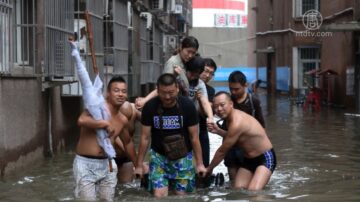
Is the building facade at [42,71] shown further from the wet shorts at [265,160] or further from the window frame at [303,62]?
the window frame at [303,62]

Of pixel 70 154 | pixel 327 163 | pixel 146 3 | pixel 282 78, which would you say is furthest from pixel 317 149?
pixel 282 78

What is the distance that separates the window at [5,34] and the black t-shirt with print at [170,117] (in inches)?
117

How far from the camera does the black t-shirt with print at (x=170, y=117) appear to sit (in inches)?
311

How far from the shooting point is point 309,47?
38344 millimetres

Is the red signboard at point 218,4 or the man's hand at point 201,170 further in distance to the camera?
the red signboard at point 218,4

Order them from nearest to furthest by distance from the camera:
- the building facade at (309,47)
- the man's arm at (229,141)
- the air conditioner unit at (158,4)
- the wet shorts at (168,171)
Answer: the wet shorts at (168,171) < the man's arm at (229,141) < the building facade at (309,47) < the air conditioner unit at (158,4)

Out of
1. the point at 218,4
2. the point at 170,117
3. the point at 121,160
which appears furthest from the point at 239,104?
the point at 218,4

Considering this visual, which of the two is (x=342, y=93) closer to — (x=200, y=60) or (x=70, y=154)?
(x=70, y=154)

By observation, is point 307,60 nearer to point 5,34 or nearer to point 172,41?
point 172,41

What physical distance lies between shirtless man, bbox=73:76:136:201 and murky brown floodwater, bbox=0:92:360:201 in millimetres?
883

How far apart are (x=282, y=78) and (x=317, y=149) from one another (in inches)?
1155

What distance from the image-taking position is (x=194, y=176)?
8.23 m

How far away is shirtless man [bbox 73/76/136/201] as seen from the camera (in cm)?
723
